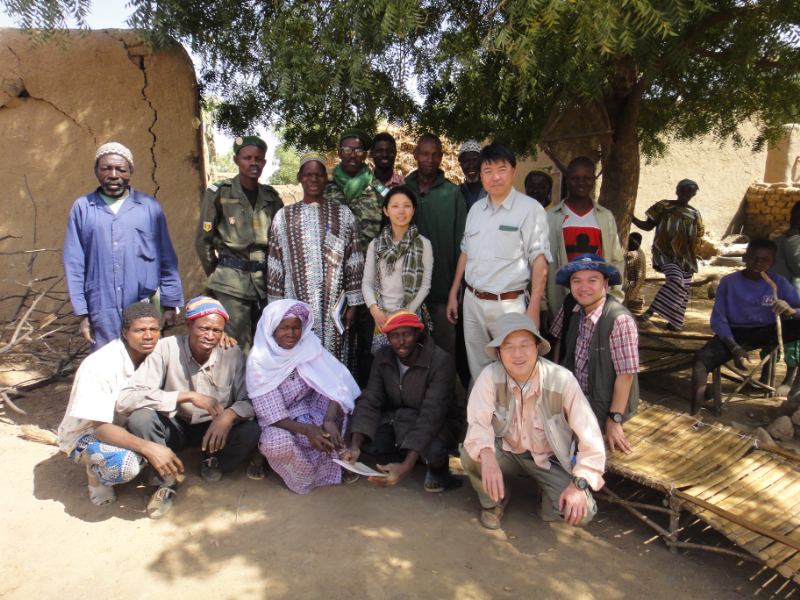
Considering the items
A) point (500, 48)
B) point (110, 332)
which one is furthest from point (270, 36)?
point (110, 332)

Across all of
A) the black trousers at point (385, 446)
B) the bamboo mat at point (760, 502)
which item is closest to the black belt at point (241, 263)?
the black trousers at point (385, 446)

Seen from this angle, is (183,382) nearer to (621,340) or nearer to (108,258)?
(108,258)

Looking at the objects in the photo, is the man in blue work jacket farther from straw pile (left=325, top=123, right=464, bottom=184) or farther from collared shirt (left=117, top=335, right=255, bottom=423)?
straw pile (left=325, top=123, right=464, bottom=184)

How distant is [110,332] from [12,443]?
98cm

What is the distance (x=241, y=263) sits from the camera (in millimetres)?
3828

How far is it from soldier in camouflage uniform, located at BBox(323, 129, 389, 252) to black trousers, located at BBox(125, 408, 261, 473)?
5.11ft

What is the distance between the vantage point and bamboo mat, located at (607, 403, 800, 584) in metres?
2.40

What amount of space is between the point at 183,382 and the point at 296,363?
63cm

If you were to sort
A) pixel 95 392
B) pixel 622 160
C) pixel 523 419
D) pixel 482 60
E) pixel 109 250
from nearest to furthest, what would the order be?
pixel 523 419 < pixel 95 392 < pixel 109 250 < pixel 482 60 < pixel 622 160

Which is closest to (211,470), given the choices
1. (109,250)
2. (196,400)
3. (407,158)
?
(196,400)

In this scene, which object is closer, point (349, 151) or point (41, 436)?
point (41, 436)

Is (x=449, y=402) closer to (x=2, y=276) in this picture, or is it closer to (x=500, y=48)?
(x=500, y=48)

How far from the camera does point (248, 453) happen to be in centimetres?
329

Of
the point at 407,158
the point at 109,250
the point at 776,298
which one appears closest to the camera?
the point at 109,250
